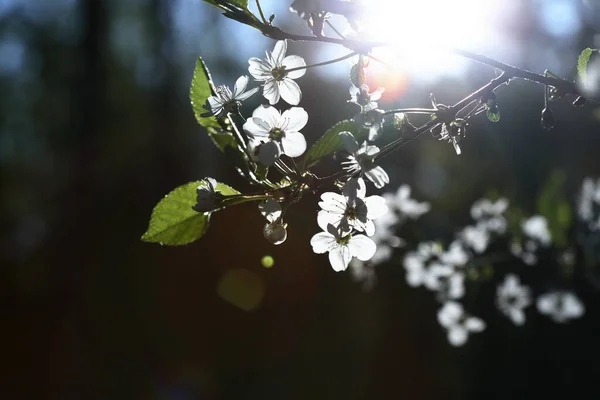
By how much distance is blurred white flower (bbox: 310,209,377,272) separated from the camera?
2.03 feet

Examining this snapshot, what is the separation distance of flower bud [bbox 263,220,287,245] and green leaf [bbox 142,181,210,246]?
3.2 inches

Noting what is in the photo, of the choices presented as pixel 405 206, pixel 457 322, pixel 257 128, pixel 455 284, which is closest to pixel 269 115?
pixel 257 128

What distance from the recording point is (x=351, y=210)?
0.55 m

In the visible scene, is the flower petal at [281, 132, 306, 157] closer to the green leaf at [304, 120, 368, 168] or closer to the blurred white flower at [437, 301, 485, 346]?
the green leaf at [304, 120, 368, 168]

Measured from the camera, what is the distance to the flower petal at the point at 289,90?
0.64 metres

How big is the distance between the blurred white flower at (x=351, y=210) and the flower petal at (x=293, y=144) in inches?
2.0

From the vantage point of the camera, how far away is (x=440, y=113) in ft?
1.90

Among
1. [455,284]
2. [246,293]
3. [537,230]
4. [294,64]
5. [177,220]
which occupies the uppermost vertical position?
[246,293]

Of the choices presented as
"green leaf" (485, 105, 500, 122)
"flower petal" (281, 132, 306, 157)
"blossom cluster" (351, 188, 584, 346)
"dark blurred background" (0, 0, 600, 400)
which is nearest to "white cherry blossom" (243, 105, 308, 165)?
"flower petal" (281, 132, 306, 157)

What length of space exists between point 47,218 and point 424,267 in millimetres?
6984

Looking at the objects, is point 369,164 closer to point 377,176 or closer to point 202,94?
point 377,176

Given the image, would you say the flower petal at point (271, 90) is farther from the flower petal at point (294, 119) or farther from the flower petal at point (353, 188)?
the flower petal at point (353, 188)

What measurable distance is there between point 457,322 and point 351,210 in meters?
1.12

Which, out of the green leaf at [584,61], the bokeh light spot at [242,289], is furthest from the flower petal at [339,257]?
the bokeh light spot at [242,289]
